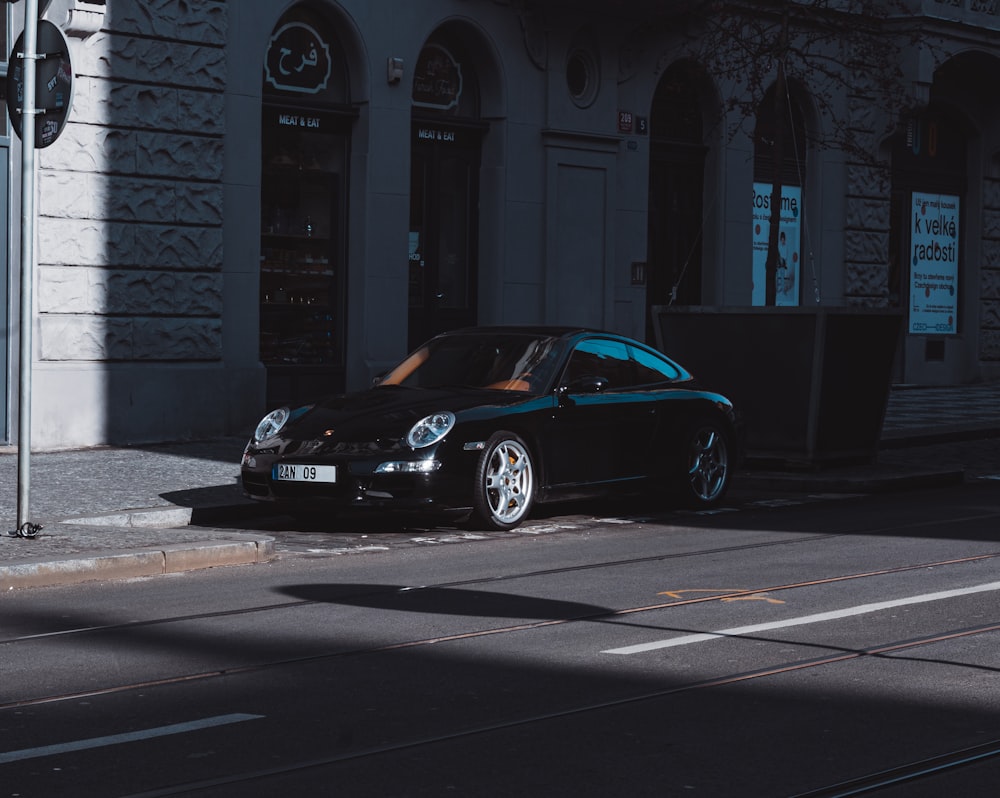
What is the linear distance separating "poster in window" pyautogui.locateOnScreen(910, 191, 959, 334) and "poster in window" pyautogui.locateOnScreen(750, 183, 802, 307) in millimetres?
3043

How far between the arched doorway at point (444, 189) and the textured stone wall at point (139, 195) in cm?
332

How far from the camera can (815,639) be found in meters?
7.36

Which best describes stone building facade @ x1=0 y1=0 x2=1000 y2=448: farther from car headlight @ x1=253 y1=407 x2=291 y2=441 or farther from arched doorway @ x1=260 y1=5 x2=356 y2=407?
car headlight @ x1=253 y1=407 x2=291 y2=441

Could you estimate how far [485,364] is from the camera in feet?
41.2

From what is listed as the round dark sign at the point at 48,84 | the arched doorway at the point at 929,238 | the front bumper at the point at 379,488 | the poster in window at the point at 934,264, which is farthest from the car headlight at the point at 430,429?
the poster in window at the point at 934,264

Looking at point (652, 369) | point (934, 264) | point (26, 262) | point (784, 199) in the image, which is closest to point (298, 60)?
point (652, 369)

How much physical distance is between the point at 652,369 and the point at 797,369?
2783 mm

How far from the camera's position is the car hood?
37.6 ft

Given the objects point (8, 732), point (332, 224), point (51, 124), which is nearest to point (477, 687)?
point (8, 732)

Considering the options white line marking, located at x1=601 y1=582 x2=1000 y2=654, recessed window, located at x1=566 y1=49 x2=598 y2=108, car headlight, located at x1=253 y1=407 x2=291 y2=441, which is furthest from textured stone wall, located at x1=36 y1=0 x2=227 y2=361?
white line marking, located at x1=601 y1=582 x2=1000 y2=654

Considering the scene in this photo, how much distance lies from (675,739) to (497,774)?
722 mm

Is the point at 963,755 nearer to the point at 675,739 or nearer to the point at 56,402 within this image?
the point at 675,739

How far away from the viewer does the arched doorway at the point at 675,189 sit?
2361 centimetres

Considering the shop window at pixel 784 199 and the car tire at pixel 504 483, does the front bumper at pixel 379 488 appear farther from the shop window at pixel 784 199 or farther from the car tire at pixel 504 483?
the shop window at pixel 784 199
